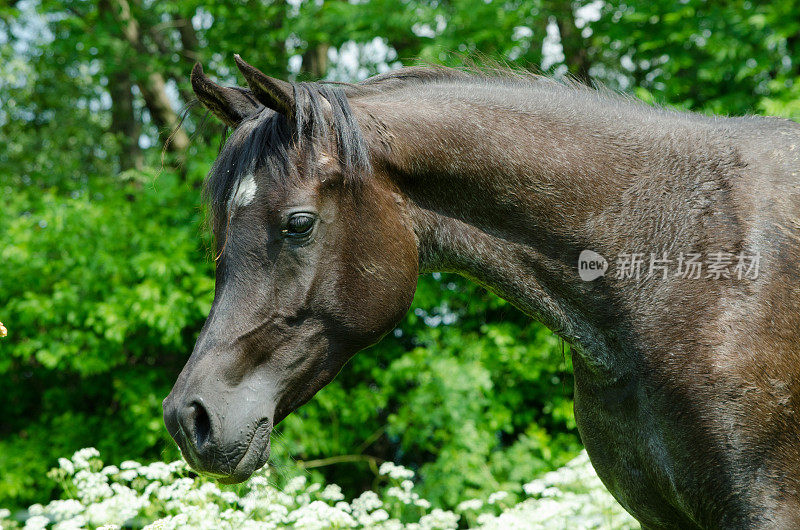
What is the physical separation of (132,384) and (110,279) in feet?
3.03

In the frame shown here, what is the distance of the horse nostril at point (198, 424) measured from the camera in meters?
1.85

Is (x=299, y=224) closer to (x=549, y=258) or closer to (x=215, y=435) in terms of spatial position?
(x=215, y=435)

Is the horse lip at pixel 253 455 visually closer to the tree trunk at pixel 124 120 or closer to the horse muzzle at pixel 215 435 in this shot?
the horse muzzle at pixel 215 435

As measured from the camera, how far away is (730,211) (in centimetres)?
206

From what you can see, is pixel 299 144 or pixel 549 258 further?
pixel 549 258

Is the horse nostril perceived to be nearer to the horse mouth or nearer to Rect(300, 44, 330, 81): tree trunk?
the horse mouth

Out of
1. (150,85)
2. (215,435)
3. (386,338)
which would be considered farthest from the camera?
(150,85)

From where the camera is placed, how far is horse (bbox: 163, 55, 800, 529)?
1917 mm

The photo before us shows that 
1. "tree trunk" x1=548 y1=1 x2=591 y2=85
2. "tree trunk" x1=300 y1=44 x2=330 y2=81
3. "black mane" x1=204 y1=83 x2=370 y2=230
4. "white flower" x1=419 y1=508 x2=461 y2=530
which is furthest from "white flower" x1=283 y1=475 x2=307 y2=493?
"tree trunk" x1=300 y1=44 x2=330 y2=81

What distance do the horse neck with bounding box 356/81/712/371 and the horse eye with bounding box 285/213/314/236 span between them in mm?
302

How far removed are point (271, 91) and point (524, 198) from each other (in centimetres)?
82

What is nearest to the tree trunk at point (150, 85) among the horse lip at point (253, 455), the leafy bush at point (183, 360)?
the leafy bush at point (183, 360)

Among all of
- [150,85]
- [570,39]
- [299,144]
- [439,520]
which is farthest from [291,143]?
[150,85]

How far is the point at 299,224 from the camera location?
196 cm
